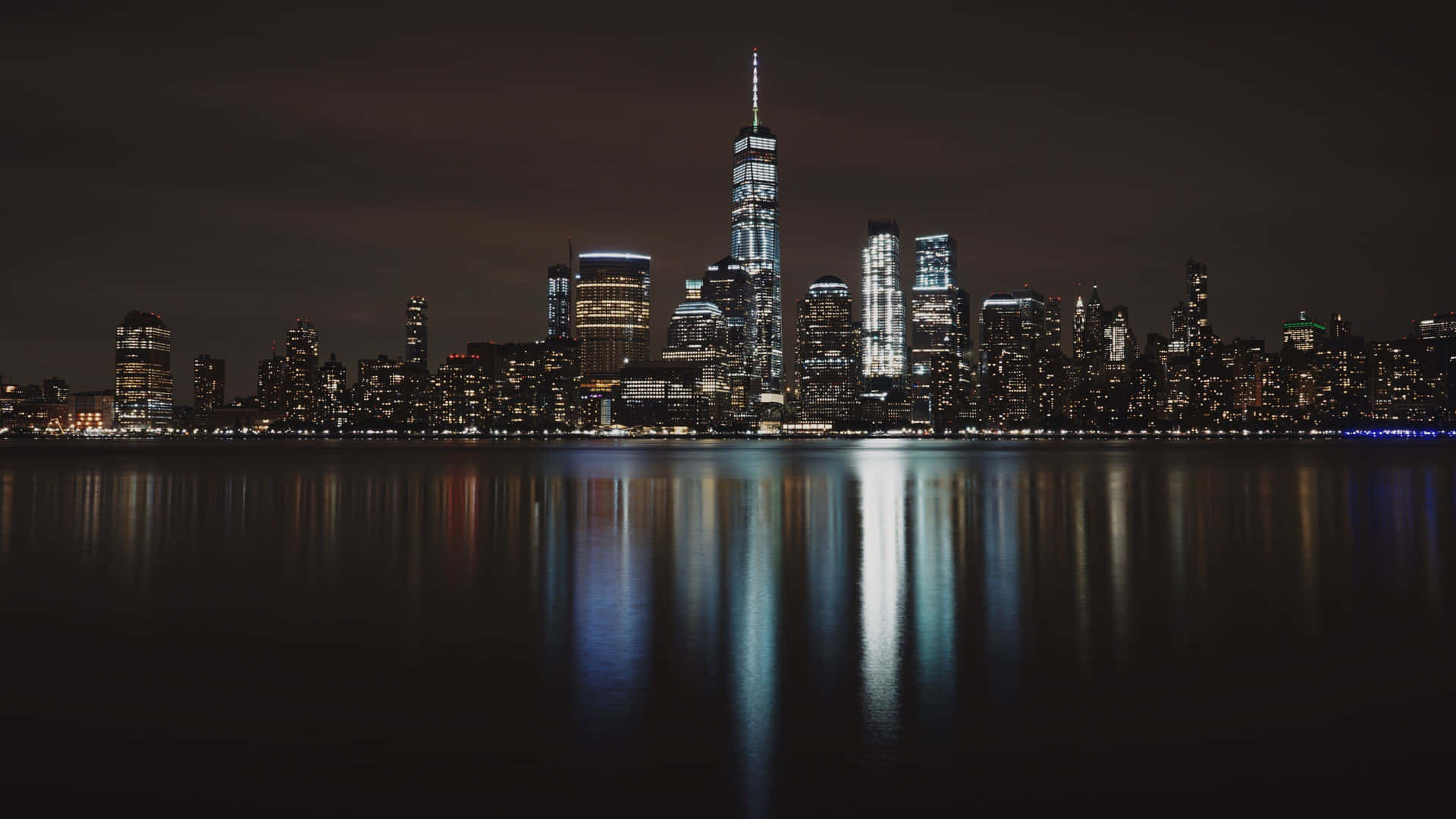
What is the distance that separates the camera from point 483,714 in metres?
11.9

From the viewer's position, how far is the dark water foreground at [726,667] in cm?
967

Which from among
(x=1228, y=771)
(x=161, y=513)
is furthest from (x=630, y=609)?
(x=161, y=513)

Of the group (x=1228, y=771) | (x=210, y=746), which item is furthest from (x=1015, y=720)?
(x=210, y=746)

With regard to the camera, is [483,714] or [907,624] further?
[907,624]

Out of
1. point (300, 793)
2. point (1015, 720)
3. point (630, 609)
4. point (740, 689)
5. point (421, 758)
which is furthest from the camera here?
point (630, 609)

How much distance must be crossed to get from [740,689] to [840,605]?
641cm

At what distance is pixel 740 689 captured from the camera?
12992 mm

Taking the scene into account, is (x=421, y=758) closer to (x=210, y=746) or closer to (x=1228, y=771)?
(x=210, y=746)

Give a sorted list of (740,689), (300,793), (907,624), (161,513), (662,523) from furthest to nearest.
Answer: (161,513)
(662,523)
(907,624)
(740,689)
(300,793)

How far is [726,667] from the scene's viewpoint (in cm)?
1431

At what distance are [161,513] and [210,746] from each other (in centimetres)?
3497

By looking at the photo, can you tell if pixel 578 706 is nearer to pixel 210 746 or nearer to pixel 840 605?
pixel 210 746

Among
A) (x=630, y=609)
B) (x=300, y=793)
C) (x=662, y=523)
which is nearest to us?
(x=300, y=793)

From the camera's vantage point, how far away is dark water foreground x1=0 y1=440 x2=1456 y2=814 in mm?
9672
